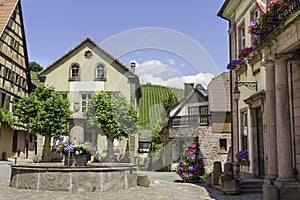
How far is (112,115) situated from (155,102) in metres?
3.37

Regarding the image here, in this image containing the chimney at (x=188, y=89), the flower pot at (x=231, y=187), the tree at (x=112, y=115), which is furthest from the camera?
the chimney at (x=188, y=89)

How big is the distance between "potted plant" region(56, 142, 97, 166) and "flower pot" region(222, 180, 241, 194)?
4.82 metres

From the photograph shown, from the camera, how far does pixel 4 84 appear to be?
28.9 m

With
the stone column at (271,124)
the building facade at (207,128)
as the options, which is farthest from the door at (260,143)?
the building facade at (207,128)

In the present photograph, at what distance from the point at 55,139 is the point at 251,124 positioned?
19.1m

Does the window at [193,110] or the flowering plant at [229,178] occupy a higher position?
the window at [193,110]

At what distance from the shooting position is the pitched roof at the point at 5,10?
28.7 metres

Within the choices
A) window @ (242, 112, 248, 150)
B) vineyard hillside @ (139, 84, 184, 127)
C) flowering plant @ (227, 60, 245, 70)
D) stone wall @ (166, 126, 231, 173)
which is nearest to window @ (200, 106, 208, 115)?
vineyard hillside @ (139, 84, 184, 127)

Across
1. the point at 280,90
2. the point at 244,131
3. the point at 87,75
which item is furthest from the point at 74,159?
the point at 87,75

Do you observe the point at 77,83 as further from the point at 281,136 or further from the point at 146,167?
the point at 281,136

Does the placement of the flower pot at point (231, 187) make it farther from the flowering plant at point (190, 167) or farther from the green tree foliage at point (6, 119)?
the green tree foliage at point (6, 119)

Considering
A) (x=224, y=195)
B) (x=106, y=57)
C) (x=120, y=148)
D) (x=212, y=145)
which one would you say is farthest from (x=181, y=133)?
(x=224, y=195)

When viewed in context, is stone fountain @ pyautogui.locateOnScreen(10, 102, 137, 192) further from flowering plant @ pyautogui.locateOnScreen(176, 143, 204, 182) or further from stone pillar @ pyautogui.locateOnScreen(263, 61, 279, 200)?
flowering plant @ pyautogui.locateOnScreen(176, 143, 204, 182)

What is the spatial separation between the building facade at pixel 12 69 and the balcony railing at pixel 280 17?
78.9 ft
